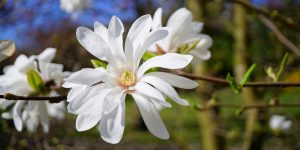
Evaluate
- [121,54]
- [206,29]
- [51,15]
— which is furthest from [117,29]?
[51,15]

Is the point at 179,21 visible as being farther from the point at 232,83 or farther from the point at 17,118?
the point at 17,118

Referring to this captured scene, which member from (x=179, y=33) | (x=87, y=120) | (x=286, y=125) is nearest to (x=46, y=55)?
(x=179, y=33)

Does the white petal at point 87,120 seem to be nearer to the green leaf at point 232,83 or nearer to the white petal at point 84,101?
the white petal at point 84,101

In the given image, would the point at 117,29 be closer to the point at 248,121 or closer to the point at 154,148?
the point at 248,121

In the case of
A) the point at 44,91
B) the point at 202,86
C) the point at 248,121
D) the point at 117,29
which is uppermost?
the point at 117,29

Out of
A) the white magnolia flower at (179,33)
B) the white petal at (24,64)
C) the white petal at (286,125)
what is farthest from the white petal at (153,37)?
the white petal at (286,125)

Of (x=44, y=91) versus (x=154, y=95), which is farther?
(x=44, y=91)

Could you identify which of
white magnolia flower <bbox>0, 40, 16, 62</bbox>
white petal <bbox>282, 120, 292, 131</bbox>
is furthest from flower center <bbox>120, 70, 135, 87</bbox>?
white petal <bbox>282, 120, 292, 131</bbox>
